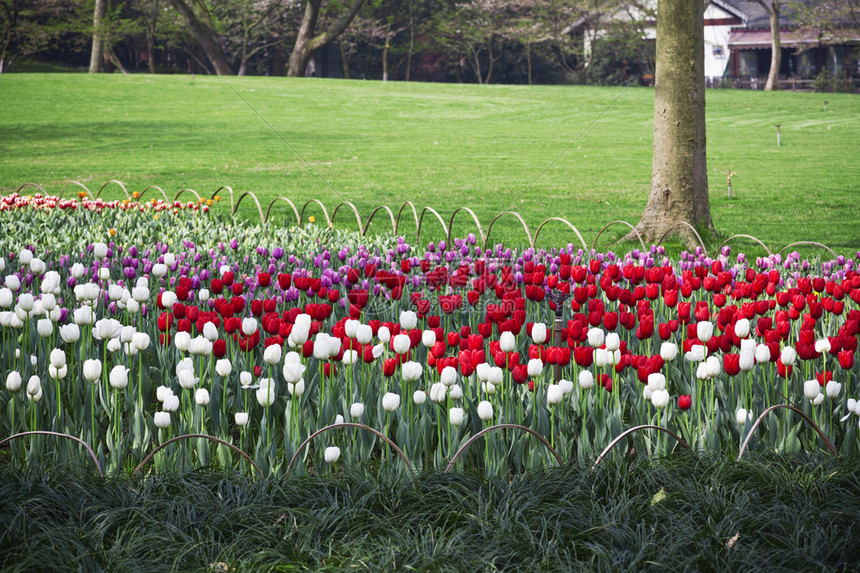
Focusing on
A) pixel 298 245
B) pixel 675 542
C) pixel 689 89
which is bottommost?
pixel 675 542

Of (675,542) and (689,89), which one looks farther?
(689,89)

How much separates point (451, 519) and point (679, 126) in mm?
6477

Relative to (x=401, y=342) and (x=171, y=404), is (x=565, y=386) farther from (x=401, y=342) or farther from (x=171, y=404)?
(x=171, y=404)

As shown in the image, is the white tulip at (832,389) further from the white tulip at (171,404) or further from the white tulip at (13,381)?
the white tulip at (13,381)

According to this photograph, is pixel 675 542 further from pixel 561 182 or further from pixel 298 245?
pixel 561 182

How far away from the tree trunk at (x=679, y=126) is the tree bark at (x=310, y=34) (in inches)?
1082

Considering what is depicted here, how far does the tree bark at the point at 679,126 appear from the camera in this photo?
8078 millimetres

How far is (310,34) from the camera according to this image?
35.9m

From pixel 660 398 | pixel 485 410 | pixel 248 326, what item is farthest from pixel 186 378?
pixel 660 398

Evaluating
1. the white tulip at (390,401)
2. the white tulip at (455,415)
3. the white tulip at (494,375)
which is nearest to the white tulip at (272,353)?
the white tulip at (390,401)

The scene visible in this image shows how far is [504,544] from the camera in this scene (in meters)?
2.58

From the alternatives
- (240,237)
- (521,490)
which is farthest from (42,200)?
(521,490)

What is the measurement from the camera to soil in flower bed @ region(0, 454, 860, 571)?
248 centimetres

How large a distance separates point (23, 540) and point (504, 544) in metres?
1.51
